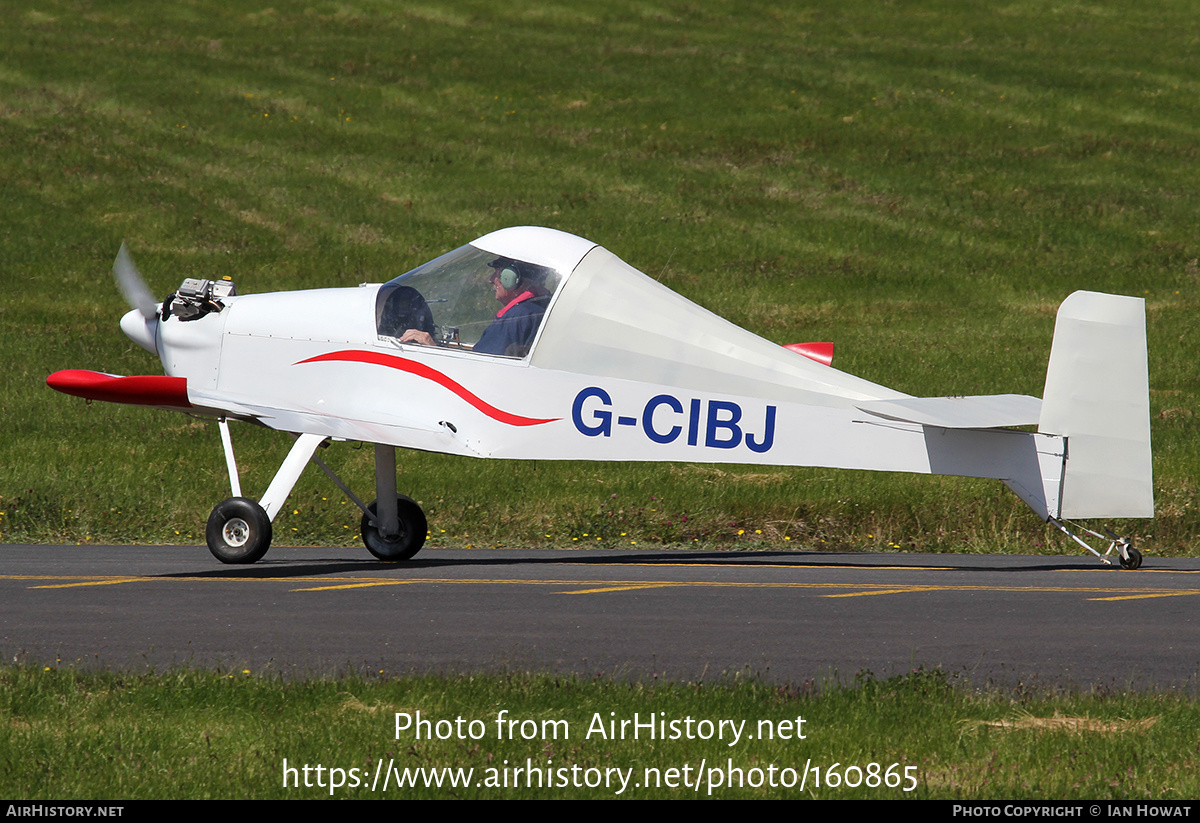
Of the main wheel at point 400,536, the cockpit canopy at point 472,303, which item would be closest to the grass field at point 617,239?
the main wheel at point 400,536

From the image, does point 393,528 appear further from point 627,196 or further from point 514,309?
point 627,196

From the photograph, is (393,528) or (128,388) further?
(393,528)

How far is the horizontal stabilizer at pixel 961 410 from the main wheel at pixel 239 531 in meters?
5.15

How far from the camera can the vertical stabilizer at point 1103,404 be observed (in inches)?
430

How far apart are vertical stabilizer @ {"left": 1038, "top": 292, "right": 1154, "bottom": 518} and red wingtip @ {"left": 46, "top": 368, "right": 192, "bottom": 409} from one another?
287 inches

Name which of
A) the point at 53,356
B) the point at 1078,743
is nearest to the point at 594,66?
the point at 53,356

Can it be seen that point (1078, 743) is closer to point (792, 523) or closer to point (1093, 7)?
point (792, 523)

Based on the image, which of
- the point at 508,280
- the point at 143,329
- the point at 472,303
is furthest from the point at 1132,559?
the point at 143,329

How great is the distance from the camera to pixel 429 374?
12266 millimetres

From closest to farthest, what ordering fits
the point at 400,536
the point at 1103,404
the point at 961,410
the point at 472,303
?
the point at 1103,404 → the point at 961,410 → the point at 472,303 → the point at 400,536

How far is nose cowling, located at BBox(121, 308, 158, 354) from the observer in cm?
1318

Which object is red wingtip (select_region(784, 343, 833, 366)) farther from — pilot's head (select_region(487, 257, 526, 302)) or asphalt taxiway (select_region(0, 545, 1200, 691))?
pilot's head (select_region(487, 257, 526, 302))

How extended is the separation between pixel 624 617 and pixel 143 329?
19.9 ft

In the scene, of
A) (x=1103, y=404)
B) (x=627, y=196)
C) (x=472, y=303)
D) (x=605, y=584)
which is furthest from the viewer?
(x=627, y=196)
